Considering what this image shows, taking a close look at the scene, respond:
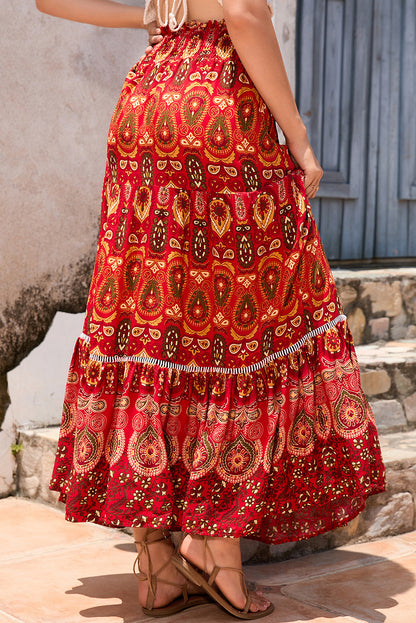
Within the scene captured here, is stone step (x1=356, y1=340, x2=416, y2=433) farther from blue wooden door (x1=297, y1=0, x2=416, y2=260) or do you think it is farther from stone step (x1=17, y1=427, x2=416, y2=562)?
blue wooden door (x1=297, y1=0, x2=416, y2=260)

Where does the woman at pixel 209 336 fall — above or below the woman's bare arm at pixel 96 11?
below

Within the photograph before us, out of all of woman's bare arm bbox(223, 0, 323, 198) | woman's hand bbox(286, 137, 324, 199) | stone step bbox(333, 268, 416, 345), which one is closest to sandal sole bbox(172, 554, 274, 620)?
woman's hand bbox(286, 137, 324, 199)

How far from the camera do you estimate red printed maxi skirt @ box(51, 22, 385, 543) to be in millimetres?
2217

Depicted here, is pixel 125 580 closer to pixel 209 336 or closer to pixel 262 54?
pixel 209 336

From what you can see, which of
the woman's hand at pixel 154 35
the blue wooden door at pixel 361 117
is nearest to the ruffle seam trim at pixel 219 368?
the woman's hand at pixel 154 35

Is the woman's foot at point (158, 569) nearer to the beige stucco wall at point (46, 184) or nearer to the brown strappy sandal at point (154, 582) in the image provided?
the brown strappy sandal at point (154, 582)

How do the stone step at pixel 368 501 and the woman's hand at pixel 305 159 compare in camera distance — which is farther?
the stone step at pixel 368 501

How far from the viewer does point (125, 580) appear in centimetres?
259

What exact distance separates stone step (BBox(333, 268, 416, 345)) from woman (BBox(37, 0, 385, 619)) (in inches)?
66.3

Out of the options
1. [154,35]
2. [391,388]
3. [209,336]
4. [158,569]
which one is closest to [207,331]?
[209,336]

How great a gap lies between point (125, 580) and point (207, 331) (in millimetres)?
835

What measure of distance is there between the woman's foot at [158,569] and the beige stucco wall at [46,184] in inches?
47.4

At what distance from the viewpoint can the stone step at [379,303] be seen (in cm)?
401

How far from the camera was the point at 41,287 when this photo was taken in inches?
132
